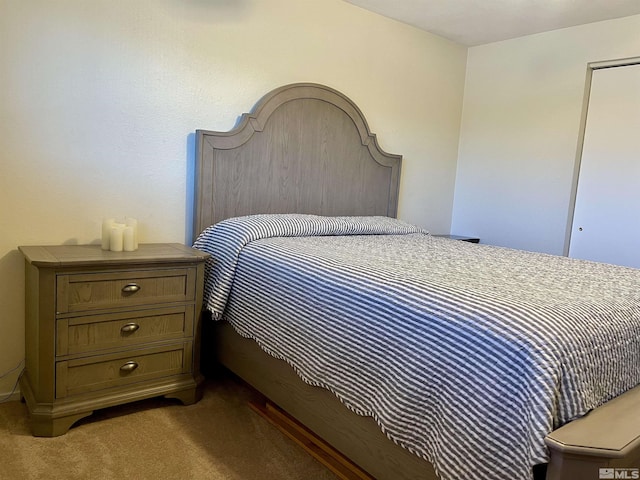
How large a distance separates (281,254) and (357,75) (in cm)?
167

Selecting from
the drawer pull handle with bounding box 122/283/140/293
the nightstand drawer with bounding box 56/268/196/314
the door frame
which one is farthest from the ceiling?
the drawer pull handle with bounding box 122/283/140/293

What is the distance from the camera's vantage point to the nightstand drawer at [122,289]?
177 centimetres

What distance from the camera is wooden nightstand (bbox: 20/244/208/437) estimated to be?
5.74 feet

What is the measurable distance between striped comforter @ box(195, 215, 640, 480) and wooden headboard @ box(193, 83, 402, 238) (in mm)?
541

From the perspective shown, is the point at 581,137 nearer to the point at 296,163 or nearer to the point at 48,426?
the point at 296,163

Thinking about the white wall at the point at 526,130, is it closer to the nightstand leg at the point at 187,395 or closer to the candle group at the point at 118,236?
the nightstand leg at the point at 187,395

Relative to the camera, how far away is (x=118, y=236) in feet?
6.62

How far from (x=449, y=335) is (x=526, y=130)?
2708 millimetres

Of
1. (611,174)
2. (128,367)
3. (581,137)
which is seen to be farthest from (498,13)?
(128,367)

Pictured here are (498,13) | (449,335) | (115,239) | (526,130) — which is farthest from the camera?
(526,130)

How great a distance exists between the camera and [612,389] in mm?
1192

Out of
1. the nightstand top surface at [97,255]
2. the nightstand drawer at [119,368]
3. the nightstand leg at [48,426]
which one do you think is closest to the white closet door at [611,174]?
the nightstand top surface at [97,255]

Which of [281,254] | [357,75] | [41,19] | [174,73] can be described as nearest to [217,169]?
[174,73]

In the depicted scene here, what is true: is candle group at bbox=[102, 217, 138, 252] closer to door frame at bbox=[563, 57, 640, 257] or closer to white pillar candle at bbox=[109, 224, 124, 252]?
white pillar candle at bbox=[109, 224, 124, 252]
